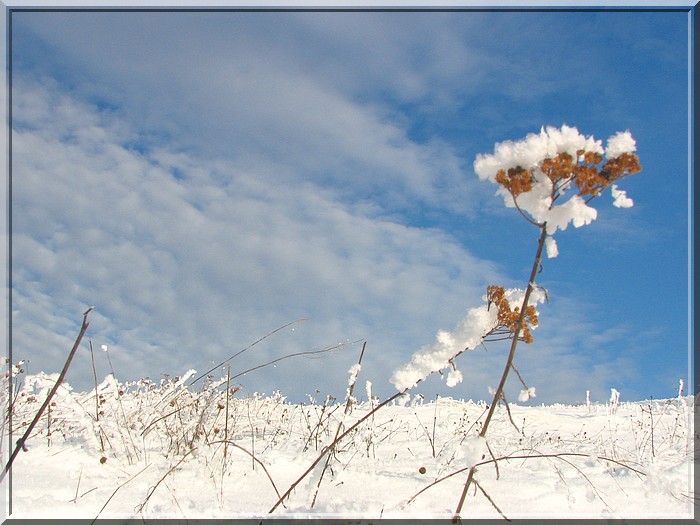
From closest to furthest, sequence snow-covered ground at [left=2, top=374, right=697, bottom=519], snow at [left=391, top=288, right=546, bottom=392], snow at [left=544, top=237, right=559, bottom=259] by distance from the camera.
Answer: snow at [left=544, top=237, right=559, bottom=259]
snow at [left=391, top=288, right=546, bottom=392]
snow-covered ground at [left=2, top=374, right=697, bottom=519]

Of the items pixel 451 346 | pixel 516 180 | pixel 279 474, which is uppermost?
pixel 516 180

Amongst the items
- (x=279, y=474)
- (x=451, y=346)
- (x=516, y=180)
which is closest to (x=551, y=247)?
(x=516, y=180)

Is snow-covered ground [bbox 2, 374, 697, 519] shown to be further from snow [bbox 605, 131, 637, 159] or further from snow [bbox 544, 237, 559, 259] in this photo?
snow [bbox 605, 131, 637, 159]

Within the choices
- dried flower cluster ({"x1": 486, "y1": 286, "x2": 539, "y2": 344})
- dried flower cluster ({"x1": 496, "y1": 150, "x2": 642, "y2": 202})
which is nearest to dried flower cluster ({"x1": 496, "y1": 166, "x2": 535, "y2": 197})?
dried flower cluster ({"x1": 496, "y1": 150, "x2": 642, "y2": 202})

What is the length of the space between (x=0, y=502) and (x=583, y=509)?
11.2 ft

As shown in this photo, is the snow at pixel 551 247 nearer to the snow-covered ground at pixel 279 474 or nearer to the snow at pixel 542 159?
the snow at pixel 542 159

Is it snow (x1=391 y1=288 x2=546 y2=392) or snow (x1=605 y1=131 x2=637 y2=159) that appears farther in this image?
snow (x1=391 y1=288 x2=546 y2=392)

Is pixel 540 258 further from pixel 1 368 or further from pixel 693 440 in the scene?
pixel 693 440

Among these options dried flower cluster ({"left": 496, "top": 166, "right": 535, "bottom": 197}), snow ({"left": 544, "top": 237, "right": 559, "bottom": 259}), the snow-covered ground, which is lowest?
the snow-covered ground

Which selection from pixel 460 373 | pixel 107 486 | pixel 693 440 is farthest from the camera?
pixel 693 440

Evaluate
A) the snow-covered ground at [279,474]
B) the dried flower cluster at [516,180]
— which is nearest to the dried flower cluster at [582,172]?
the dried flower cluster at [516,180]

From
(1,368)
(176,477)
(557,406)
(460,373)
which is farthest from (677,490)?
(557,406)

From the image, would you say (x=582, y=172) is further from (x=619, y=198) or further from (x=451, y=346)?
(x=451, y=346)

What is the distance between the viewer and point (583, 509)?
3381 millimetres
